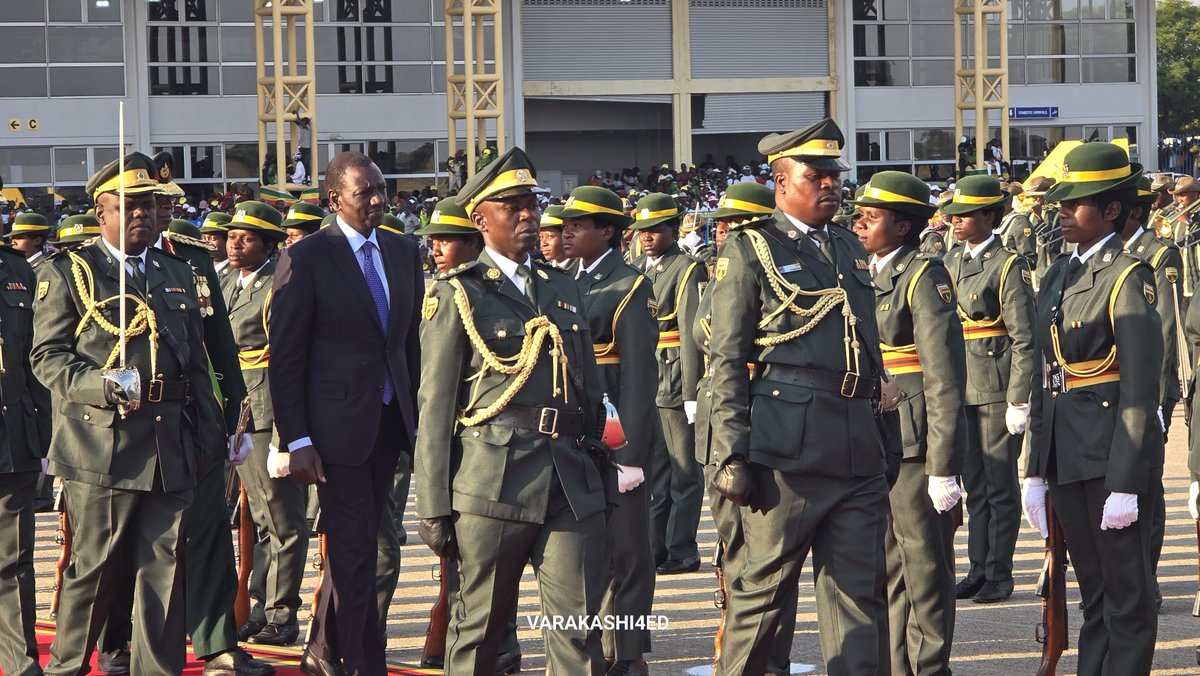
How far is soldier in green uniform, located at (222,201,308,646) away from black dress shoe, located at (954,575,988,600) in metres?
3.58

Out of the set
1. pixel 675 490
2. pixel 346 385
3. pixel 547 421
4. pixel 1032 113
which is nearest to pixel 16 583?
pixel 346 385

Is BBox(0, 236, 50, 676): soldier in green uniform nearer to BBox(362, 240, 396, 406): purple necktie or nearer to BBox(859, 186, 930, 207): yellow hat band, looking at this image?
BBox(362, 240, 396, 406): purple necktie

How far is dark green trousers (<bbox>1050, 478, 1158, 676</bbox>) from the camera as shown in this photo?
6195 millimetres

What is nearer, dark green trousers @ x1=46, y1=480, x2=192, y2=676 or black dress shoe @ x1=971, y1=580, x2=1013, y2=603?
dark green trousers @ x1=46, y1=480, x2=192, y2=676

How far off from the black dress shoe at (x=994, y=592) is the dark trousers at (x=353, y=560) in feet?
12.0

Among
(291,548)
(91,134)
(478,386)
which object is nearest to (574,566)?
(478,386)

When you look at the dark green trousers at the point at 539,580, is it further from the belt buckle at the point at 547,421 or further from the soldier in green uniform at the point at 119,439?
the soldier in green uniform at the point at 119,439

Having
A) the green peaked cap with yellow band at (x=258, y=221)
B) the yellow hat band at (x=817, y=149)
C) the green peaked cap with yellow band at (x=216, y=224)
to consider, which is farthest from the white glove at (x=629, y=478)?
the green peaked cap with yellow band at (x=216, y=224)

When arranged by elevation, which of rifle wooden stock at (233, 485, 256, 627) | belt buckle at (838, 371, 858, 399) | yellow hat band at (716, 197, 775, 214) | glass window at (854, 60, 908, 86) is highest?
glass window at (854, 60, 908, 86)

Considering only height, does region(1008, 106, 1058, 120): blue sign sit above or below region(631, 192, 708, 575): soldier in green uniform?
above

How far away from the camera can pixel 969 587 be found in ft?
30.1

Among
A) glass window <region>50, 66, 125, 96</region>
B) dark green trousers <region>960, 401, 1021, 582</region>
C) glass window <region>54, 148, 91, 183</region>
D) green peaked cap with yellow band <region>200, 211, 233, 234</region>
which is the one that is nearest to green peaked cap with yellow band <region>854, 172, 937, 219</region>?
dark green trousers <region>960, 401, 1021, 582</region>

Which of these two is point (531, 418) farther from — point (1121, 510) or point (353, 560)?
point (1121, 510)

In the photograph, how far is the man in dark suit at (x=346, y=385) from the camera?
669 cm
